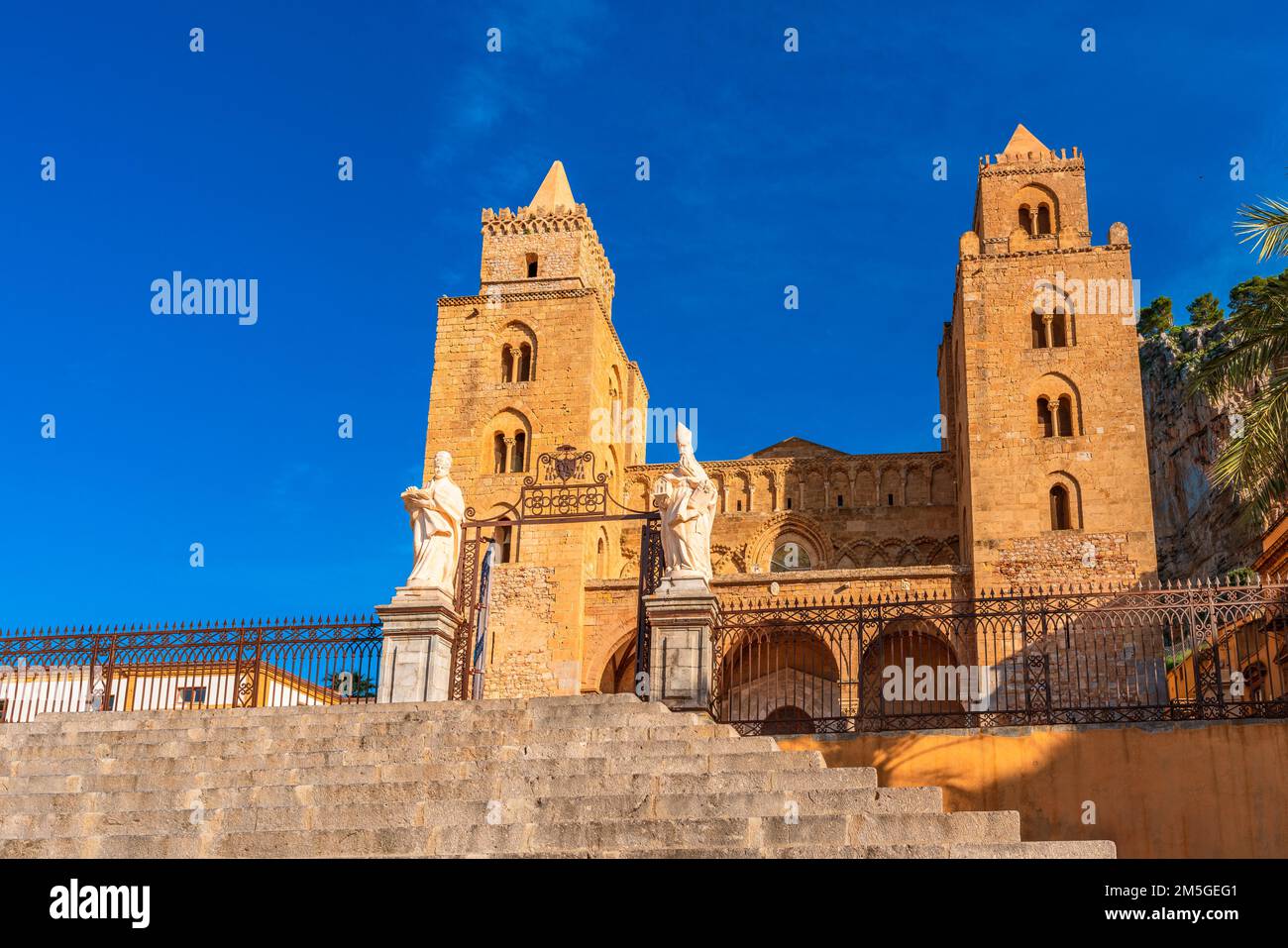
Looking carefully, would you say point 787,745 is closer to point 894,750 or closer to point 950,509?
point 894,750

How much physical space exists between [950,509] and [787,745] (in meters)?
24.9

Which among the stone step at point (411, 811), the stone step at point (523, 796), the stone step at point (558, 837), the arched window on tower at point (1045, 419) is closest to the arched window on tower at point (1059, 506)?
the arched window on tower at point (1045, 419)

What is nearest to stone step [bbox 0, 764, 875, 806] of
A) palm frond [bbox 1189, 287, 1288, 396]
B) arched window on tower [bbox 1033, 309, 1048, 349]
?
palm frond [bbox 1189, 287, 1288, 396]

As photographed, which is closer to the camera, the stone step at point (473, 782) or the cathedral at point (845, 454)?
the stone step at point (473, 782)

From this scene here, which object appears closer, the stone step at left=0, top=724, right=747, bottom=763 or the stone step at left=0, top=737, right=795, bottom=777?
the stone step at left=0, top=737, right=795, bottom=777

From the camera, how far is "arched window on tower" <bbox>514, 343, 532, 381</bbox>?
3653cm

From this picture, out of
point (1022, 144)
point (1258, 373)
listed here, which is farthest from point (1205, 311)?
point (1258, 373)

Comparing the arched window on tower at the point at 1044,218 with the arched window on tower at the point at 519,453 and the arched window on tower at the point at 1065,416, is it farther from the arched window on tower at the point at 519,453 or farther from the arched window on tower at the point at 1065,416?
the arched window on tower at the point at 519,453

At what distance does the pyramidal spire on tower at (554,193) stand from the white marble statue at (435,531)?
2525cm

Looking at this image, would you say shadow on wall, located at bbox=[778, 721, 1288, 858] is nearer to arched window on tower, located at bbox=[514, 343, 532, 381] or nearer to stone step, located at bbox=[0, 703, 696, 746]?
stone step, located at bbox=[0, 703, 696, 746]

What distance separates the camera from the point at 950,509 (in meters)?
37.2

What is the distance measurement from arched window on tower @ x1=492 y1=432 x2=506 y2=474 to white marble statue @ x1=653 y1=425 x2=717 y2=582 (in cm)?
2142

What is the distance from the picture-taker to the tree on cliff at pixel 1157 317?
47812 mm
